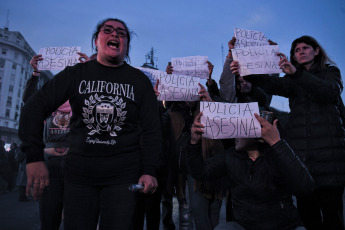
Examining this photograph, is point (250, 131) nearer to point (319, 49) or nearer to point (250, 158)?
point (250, 158)

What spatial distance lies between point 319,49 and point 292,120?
88 centimetres

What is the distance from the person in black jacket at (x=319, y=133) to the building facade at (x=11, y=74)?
67876mm

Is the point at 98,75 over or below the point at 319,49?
below

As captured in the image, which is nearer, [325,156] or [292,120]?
[325,156]

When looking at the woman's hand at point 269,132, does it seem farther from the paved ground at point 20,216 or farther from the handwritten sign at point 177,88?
the paved ground at point 20,216

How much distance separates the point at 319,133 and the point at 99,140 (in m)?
2.09

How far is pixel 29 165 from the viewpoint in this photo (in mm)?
1675

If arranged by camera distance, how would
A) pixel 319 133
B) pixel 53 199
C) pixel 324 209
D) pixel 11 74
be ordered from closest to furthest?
pixel 324 209
pixel 319 133
pixel 53 199
pixel 11 74

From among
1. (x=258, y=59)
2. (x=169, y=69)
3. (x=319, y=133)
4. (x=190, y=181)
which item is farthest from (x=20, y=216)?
(x=319, y=133)

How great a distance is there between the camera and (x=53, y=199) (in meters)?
2.73

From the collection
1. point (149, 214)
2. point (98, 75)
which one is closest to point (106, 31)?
point (98, 75)

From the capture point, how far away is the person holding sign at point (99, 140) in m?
1.76

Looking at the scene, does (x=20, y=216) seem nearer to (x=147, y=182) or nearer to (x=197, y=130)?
(x=147, y=182)

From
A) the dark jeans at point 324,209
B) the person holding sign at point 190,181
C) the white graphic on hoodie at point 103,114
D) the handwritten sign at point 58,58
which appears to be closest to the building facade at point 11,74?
the handwritten sign at point 58,58
